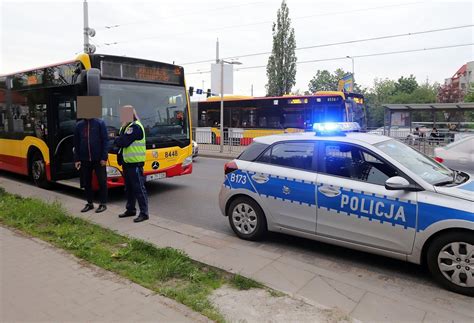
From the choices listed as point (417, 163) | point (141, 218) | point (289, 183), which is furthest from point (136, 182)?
point (417, 163)

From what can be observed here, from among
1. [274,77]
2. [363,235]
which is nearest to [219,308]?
[363,235]

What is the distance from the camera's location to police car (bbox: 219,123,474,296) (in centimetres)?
383

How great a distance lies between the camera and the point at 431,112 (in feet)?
64.1

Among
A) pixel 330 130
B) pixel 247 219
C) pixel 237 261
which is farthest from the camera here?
pixel 247 219

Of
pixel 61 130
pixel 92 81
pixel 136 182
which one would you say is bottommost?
pixel 136 182

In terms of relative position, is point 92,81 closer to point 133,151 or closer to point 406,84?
point 133,151

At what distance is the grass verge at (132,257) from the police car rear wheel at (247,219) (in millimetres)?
1254

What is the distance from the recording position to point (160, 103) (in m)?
8.16

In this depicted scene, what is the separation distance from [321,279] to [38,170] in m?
7.35

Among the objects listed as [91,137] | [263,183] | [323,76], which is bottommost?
[263,183]

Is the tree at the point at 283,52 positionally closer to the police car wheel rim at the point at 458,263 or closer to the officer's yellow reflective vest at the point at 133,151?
the officer's yellow reflective vest at the point at 133,151

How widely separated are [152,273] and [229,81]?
1934 centimetres

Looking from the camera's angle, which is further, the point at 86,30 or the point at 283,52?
the point at 283,52

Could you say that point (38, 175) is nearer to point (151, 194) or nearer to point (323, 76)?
point (151, 194)
